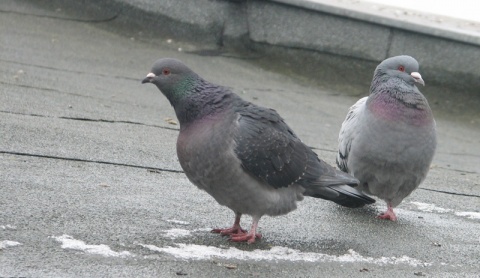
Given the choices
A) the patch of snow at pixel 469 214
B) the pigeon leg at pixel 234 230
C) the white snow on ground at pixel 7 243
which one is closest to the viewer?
the white snow on ground at pixel 7 243

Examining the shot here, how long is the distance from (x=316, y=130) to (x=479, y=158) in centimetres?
161

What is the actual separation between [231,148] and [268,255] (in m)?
0.59

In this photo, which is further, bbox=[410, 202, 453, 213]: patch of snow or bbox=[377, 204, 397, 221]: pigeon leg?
bbox=[410, 202, 453, 213]: patch of snow

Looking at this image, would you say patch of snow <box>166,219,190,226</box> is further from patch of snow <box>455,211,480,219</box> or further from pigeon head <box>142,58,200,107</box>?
patch of snow <box>455,211,480,219</box>

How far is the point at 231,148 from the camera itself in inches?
178

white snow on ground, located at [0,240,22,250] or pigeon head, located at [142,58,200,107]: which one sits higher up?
pigeon head, located at [142,58,200,107]

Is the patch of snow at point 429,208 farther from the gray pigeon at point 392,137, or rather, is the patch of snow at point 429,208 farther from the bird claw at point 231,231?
the bird claw at point 231,231

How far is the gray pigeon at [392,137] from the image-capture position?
5492 millimetres

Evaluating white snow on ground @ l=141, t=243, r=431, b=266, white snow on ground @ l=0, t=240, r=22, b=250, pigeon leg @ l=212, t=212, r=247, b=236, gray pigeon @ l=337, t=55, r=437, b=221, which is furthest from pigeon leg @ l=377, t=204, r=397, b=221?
white snow on ground @ l=0, t=240, r=22, b=250

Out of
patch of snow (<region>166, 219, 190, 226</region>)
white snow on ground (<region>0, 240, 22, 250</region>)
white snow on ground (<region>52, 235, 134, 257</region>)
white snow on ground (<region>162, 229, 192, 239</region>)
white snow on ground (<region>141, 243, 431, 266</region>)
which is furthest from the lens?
patch of snow (<region>166, 219, 190, 226</region>)

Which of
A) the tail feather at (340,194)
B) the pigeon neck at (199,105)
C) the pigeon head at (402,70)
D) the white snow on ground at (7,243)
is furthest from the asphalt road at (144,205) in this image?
the pigeon head at (402,70)

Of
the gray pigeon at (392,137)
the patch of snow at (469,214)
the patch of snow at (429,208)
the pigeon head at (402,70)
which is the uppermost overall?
the pigeon head at (402,70)

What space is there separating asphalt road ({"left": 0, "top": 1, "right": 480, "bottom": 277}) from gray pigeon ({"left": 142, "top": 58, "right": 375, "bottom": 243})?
0.26 meters

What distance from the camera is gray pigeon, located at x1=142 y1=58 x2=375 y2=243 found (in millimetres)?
4500
